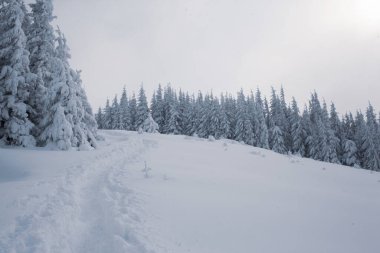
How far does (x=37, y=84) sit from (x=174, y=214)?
745 inches

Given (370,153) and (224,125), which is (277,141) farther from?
(370,153)

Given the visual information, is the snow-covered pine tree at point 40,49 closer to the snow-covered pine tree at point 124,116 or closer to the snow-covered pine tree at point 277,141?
the snow-covered pine tree at point 124,116

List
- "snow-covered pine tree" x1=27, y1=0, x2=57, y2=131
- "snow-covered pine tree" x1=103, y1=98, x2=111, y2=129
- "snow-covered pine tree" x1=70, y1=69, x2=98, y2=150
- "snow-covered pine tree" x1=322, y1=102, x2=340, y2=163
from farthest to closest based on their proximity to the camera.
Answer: "snow-covered pine tree" x1=103, y1=98, x2=111, y2=129, "snow-covered pine tree" x1=322, y1=102, x2=340, y2=163, "snow-covered pine tree" x1=27, y1=0, x2=57, y2=131, "snow-covered pine tree" x1=70, y1=69, x2=98, y2=150

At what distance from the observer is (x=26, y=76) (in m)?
20.4

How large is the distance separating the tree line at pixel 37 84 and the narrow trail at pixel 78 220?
1009 centimetres

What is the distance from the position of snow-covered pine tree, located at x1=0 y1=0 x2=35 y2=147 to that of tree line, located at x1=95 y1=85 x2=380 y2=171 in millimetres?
36518

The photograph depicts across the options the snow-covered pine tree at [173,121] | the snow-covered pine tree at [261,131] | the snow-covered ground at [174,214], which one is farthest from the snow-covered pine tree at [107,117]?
the snow-covered ground at [174,214]

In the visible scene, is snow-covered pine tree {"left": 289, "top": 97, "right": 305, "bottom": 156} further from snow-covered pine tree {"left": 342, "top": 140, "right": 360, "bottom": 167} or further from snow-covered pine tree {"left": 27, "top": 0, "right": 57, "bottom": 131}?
snow-covered pine tree {"left": 27, "top": 0, "right": 57, "bottom": 131}

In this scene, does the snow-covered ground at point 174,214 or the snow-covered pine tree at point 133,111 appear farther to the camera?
the snow-covered pine tree at point 133,111

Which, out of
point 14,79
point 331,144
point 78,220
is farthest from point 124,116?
point 78,220

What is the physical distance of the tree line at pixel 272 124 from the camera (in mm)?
56175

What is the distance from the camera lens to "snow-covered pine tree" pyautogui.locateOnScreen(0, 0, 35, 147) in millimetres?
19266

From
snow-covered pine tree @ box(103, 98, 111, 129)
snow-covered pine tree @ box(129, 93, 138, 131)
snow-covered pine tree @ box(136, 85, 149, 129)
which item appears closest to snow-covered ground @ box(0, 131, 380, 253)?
snow-covered pine tree @ box(136, 85, 149, 129)

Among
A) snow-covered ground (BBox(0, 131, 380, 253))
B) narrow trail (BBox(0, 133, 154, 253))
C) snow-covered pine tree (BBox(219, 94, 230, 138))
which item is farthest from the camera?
snow-covered pine tree (BBox(219, 94, 230, 138))
